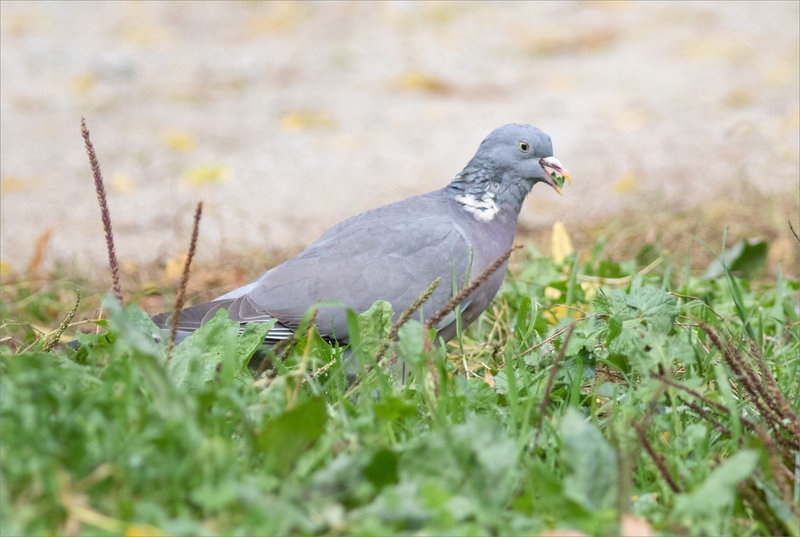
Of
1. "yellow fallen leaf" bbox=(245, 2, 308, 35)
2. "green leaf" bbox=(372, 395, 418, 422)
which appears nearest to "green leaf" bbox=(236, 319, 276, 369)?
"green leaf" bbox=(372, 395, 418, 422)

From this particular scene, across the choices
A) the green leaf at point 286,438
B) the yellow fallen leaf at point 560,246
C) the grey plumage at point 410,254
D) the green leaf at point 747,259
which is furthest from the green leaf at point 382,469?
the green leaf at point 747,259

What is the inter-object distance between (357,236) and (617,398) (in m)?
1.11

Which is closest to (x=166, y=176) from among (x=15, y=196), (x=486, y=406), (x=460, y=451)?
(x=15, y=196)

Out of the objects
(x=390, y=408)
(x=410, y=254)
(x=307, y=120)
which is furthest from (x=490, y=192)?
(x=307, y=120)

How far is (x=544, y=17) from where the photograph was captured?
8625mm

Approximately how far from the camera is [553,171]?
3.27 metres

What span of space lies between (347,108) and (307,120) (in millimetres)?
347

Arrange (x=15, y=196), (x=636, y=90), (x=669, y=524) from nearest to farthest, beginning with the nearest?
(x=669, y=524)
(x=15, y=196)
(x=636, y=90)

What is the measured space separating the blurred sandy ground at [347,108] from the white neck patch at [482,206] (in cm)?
170

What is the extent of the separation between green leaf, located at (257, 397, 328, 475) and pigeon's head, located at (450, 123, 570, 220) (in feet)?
5.29

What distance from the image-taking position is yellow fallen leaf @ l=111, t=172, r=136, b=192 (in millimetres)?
5500

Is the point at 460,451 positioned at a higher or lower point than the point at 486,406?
higher

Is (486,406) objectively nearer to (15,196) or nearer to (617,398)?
(617,398)

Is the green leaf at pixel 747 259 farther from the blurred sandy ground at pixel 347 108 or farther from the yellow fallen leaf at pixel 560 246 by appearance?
the blurred sandy ground at pixel 347 108
